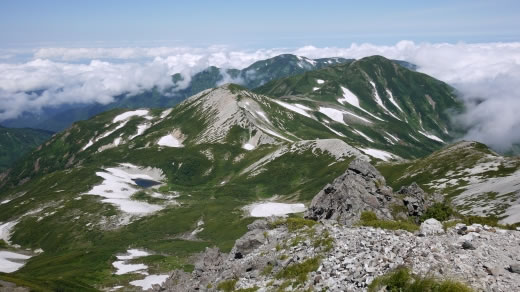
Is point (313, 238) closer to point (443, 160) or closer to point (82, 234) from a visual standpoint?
point (443, 160)

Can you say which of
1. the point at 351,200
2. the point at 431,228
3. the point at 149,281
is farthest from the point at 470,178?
the point at 431,228

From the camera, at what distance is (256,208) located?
576ft

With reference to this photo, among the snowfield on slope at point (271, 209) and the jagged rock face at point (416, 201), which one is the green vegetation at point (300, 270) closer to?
the jagged rock face at point (416, 201)

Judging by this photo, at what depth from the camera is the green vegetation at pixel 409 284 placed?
2183 cm

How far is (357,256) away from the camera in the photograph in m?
28.9

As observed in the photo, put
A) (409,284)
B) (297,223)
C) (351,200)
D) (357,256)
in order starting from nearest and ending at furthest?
(409,284)
(357,256)
(297,223)
(351,200)

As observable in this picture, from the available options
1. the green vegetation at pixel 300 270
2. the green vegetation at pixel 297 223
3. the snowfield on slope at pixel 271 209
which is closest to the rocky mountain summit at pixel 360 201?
the green vegetation at pixel 297 223

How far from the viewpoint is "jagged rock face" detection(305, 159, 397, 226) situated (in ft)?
194

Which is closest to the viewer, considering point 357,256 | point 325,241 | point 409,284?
point 409,284

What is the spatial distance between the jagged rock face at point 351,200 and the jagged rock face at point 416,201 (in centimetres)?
246

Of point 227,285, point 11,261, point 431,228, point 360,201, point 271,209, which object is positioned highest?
point 431,228

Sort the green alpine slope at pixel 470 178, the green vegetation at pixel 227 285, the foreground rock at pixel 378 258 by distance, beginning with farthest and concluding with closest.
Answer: the green alpine slope at pixel 470 178, the green vegetation at pixel 227 285, the foreground rock at pixel 378 258

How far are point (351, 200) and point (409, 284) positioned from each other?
122 feet

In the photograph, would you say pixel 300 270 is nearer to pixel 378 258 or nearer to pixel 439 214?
pixel 378 258
